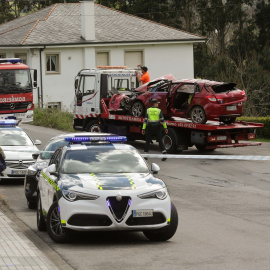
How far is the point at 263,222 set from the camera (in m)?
14.0

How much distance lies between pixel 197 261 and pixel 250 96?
3854cm

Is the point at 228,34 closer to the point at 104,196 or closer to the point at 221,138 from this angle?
the point at 221,138

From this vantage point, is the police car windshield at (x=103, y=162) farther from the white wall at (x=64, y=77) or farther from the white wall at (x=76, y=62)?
the white wall at (x=64, y=77)

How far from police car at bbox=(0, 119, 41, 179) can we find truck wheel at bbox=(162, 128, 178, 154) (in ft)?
17.7

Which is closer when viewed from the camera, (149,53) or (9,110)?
(9,110)

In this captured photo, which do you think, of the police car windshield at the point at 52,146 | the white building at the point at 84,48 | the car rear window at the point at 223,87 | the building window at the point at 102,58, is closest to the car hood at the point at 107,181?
the police car windshield at the point at 52,146

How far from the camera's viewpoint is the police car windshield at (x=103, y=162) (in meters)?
12.3

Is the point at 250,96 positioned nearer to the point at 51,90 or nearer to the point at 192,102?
the point at 51,90

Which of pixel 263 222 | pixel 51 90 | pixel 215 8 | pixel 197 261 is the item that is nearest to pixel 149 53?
pixel 51 90

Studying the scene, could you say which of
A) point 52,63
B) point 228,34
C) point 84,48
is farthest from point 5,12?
point 84,48

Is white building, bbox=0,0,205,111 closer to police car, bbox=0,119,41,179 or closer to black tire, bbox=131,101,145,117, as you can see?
black tire, bbox=131,101,145,117

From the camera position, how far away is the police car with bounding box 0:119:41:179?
66.4ft

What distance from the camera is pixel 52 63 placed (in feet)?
171

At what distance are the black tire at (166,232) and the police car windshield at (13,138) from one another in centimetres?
1051
